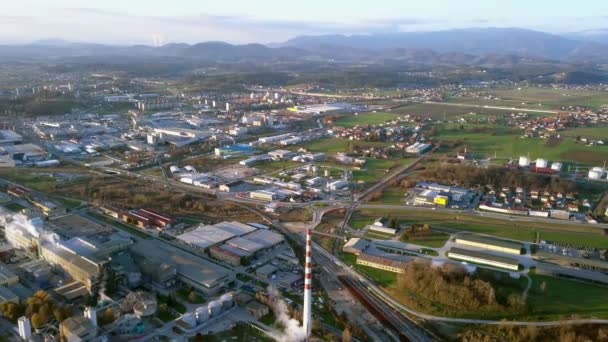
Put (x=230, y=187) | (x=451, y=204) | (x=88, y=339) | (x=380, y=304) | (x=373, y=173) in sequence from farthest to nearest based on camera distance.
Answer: (x=373, y=173)
(x=230, y=187)
(x=451, y=204)
(x=380, y=304)
(x=88, y=339)

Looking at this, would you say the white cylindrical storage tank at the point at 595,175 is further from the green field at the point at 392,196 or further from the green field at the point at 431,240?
the green field at the point at 431,240

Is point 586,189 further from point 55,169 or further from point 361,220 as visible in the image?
point 55,169

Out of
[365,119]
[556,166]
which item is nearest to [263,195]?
[556,166]

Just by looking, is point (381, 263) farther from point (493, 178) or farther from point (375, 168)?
point (375, 168)

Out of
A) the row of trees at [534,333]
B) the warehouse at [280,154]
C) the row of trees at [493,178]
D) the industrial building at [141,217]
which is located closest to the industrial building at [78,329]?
the industrial building at [141,217]

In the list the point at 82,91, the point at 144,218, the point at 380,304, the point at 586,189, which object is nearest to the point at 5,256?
the point at 144,218

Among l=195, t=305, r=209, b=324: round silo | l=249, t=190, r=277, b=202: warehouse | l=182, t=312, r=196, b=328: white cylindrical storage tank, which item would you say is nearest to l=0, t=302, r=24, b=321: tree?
l=182, t=312, r=196, b=328: white cylindrical storage tank

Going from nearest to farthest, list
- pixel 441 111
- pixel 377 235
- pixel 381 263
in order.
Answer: pixel 381 263 < pixel 377 235 < pixel 441 111
